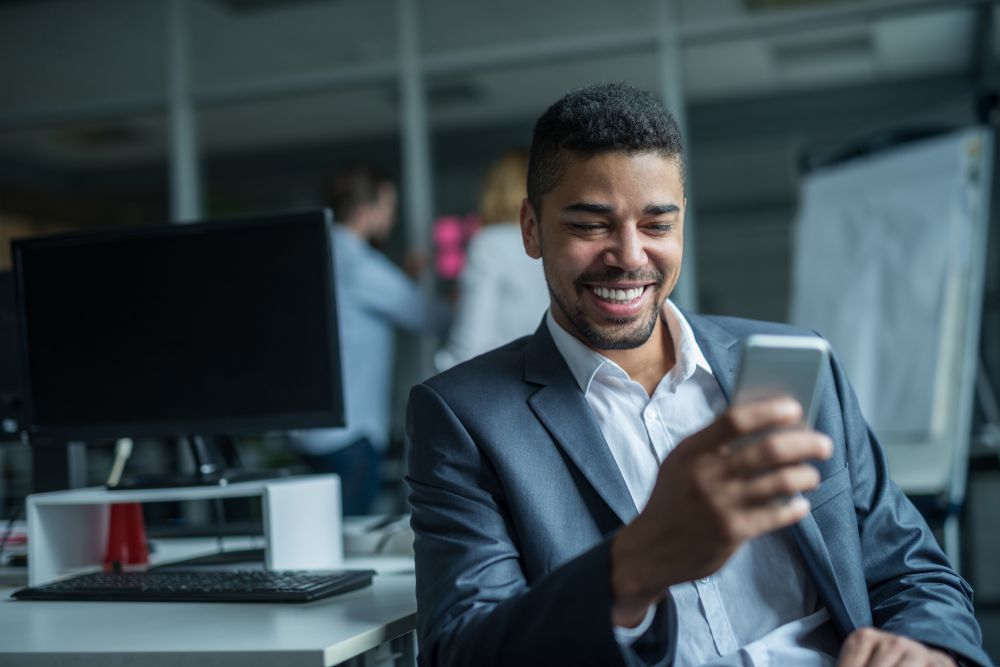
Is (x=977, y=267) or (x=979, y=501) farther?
(x=979, y=501)

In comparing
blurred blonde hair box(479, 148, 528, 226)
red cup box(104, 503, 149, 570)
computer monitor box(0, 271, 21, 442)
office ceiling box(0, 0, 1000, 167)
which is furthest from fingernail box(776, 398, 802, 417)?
office ceiling box(0, 0, 1000, 167)

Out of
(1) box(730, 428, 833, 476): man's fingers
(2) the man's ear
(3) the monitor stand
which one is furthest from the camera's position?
(3) the monitor stand

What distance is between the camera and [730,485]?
0.91 m

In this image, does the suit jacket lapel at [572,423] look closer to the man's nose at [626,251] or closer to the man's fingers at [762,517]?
the man's nose at [626,251]

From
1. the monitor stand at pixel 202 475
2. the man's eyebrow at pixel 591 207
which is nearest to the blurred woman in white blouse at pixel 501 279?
the monitor stand at pixel 202 475

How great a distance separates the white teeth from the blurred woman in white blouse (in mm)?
1876

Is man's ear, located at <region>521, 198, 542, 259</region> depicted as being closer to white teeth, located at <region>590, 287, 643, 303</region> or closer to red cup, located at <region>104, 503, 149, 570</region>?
white teeth, located at <region>590, 287, 643, 303</region>

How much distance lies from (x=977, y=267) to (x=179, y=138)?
11.4 feet

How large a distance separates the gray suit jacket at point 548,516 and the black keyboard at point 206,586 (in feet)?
0.98

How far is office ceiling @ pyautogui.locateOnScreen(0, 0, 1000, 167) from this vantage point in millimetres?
4422

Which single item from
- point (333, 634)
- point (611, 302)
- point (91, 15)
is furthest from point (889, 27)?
point (333, 634)

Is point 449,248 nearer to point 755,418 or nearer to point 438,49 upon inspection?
point 438,49

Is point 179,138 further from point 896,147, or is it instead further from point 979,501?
point 979,501

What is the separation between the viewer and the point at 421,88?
15.3 feet
